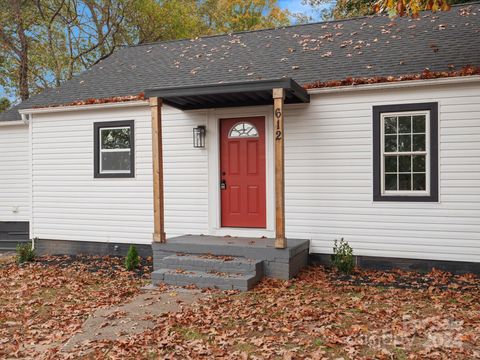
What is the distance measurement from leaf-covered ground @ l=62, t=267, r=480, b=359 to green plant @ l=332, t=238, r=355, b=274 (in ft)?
2.37

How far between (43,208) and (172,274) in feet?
16.6

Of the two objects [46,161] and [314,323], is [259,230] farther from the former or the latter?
[46,161]

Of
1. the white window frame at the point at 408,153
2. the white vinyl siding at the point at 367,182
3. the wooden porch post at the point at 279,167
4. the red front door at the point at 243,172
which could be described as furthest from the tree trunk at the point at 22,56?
the white window frame at the point at 408,153

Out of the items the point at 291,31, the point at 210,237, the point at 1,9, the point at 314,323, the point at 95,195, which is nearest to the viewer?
the point at 314,323

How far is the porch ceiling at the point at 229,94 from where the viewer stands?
771 centimetres

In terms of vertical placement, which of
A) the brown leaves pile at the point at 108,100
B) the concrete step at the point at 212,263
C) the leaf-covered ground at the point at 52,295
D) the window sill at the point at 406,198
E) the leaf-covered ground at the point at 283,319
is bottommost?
the leaf-covered ground at the point at 52,295

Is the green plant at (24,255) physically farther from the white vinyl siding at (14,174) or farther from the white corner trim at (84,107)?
the white corner trim at (84,107)

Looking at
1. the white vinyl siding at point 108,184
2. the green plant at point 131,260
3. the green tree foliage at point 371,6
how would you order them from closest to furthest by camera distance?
the green tree foliage at point 371,6
the green plant at point 131,260
the white vinyl siding at point 108,184

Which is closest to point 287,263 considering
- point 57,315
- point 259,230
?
point 259,230

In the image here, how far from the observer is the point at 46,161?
1105 cm

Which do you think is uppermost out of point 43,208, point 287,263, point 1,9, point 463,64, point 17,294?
point 1,9

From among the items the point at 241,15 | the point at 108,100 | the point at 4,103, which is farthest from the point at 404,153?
the point at 4,103

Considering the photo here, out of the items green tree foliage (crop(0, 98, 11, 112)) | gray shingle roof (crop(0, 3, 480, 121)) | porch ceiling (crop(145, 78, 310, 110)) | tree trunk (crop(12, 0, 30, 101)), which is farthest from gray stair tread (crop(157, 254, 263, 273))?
green tree foliage (crop(0, 98, 11, 112))

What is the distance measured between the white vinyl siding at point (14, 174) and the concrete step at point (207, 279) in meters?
7.13
